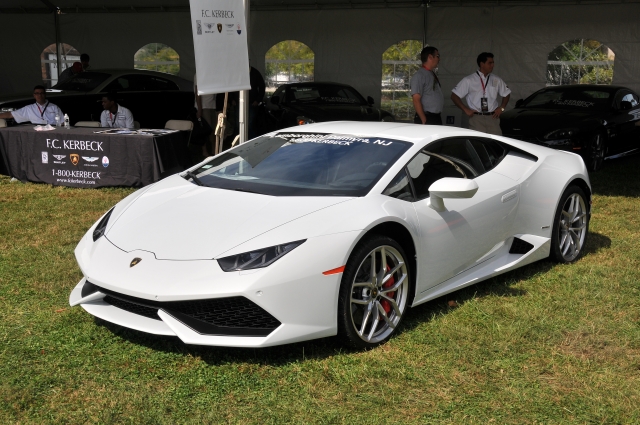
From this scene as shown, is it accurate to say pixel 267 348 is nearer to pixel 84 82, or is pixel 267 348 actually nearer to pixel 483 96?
pixel 483 96

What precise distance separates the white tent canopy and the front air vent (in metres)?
12.7

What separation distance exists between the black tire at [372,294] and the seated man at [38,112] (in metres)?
8.61

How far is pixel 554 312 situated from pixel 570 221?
4.63 feet

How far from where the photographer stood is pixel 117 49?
19531 millimetres

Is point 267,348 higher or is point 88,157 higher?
point 88,157

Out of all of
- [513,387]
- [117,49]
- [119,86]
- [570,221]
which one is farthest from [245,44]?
[117,49]

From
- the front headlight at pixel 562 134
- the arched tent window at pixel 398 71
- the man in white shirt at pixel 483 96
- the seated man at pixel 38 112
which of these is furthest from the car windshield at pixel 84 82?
the front headlight at pixel 562 134

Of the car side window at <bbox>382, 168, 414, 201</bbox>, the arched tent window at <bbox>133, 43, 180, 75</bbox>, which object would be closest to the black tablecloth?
the car side window at <bbox>382, 168, 414, 201</bbox>

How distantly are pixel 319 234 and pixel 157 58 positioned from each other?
682 inches

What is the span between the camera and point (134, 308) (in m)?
3.83

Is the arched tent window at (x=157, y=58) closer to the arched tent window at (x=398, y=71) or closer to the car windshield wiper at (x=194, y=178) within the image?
the arched tent window at (x=398, y=71)

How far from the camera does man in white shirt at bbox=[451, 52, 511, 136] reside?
8.92m

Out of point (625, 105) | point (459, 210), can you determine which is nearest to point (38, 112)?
point (459, 210)

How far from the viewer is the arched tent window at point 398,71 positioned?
18422 millimetres
